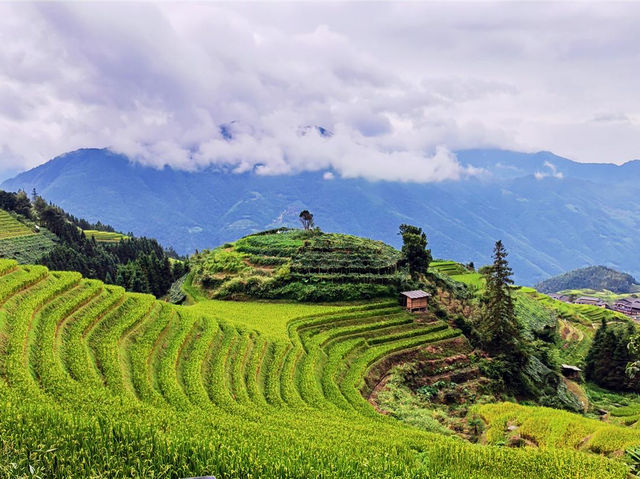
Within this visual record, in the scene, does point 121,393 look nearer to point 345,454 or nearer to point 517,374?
point 345,454

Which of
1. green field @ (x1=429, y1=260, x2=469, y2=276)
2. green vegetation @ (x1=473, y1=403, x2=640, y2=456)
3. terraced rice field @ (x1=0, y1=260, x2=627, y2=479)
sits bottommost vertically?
green vegetation @ (x1=473, y1=403, x2=640, y2=456)

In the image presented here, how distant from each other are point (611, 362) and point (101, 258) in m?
101

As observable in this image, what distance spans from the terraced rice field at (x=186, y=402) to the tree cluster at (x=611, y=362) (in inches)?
1101

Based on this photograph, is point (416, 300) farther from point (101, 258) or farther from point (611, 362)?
point (101, 258)

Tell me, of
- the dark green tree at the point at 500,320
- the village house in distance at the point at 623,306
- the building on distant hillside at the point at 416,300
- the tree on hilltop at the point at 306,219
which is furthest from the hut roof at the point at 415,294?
the village house in distance at the point at 623,306

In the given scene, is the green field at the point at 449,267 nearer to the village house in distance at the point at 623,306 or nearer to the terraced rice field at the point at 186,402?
the terraced rice field at the point at 186,402

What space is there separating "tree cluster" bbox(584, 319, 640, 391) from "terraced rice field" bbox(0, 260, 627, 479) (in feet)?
91.7

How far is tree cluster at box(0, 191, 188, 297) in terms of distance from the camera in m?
74.0

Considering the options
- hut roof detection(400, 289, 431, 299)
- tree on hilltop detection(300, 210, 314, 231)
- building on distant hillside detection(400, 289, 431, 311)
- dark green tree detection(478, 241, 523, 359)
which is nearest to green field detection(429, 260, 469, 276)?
tree on hilltop detection(300, 210, 314, 231)

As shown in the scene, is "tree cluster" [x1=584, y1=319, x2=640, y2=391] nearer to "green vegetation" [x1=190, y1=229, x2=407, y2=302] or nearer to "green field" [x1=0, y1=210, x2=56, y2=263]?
"green vegetation" [x1=190, y1=229, x2=407, y2=302]

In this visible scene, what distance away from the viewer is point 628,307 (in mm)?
148125

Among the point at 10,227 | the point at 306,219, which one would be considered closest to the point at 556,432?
the point at 306,219

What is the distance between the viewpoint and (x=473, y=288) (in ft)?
233

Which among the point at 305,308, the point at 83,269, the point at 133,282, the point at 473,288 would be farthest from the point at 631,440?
the point at 83,269
